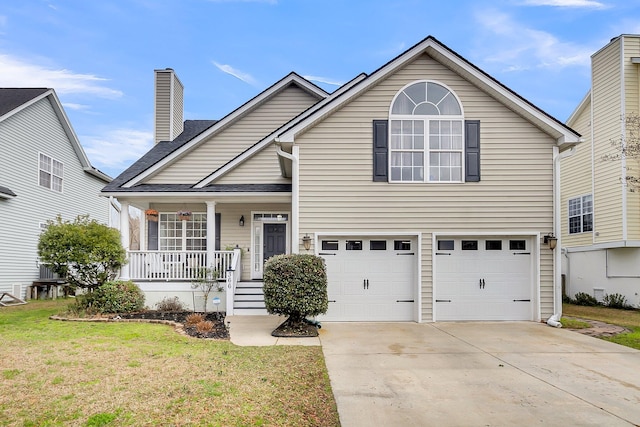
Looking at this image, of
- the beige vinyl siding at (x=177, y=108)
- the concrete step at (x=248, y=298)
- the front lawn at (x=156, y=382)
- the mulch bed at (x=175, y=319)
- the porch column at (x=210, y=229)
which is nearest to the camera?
the front lawn at (x=156, y=382)

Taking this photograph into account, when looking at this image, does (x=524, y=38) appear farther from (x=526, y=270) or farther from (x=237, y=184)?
(x=237, y=184)

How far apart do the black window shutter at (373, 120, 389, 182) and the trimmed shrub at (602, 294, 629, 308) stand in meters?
10.5

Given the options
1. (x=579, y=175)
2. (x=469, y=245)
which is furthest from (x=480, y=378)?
(x=579, y=175)

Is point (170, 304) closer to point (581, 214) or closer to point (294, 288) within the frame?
point (294, 288)

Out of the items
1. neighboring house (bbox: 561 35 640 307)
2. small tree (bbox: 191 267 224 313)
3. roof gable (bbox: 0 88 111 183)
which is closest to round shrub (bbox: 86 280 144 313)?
small tree (bbox: 191 267 224 313)

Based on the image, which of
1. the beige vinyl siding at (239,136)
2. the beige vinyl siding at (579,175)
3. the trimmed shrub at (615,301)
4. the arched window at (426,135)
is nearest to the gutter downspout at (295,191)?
the arched window at (426,135)

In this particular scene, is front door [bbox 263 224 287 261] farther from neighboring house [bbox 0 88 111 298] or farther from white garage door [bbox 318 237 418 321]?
neighboring house [bbox 0 88 111 298]

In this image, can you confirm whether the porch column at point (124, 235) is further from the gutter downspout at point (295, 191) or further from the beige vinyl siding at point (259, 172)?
the gutter downspout at point (295, 191)

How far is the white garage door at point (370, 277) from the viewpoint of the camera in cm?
1170

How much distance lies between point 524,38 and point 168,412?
745 inches

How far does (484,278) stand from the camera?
11.9 metres

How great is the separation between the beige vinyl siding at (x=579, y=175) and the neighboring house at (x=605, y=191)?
39 millimetres

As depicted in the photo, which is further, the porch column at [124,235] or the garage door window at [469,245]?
the porch column at [124,235]

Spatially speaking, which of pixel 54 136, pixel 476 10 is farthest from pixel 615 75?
pixel 54 136
